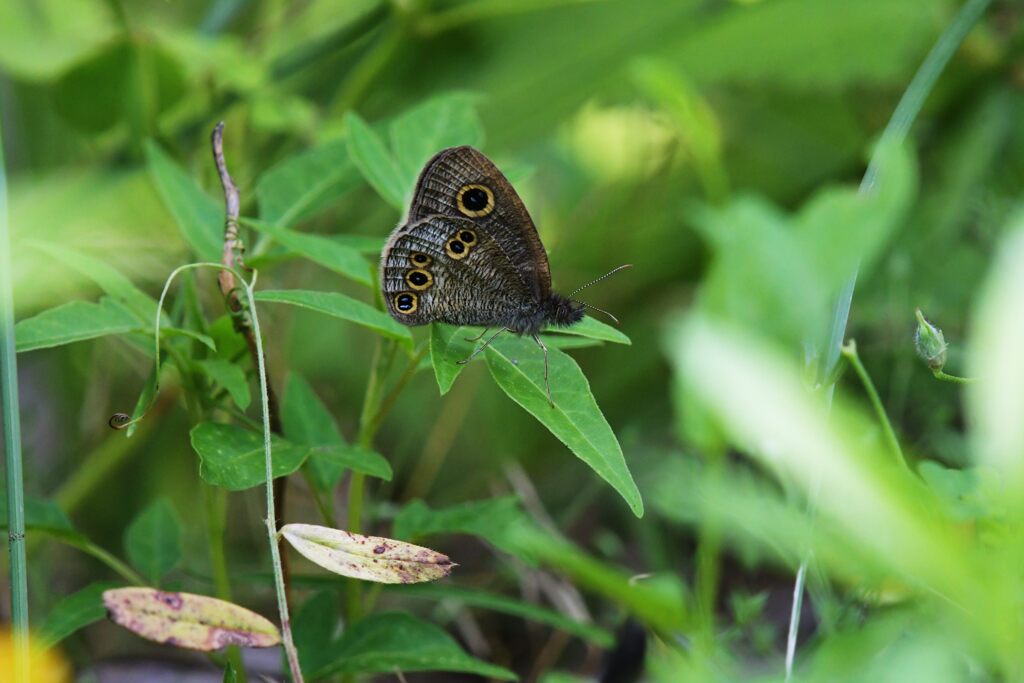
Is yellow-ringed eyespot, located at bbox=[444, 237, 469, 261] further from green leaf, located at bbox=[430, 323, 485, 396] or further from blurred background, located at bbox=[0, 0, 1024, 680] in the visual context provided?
blurred background, located at bbox=[0, 0, 1024, 680]

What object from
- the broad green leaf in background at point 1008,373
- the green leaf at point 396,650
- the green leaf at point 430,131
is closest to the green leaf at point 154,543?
the green leaf at point 396,650

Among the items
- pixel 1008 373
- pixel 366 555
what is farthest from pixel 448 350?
pixel 1008 373

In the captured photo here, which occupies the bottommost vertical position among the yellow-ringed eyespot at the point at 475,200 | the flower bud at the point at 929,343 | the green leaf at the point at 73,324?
the flower bud at the point at 929,343

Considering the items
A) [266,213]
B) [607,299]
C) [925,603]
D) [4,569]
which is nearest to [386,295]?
[266,213]

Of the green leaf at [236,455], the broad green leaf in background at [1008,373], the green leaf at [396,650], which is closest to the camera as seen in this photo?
the broad green leaf in background at [1008,373]

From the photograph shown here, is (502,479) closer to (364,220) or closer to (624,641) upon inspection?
(364,220)

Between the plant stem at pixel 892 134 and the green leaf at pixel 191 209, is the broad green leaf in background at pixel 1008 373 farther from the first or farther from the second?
the green leaf at pixel 191 209
